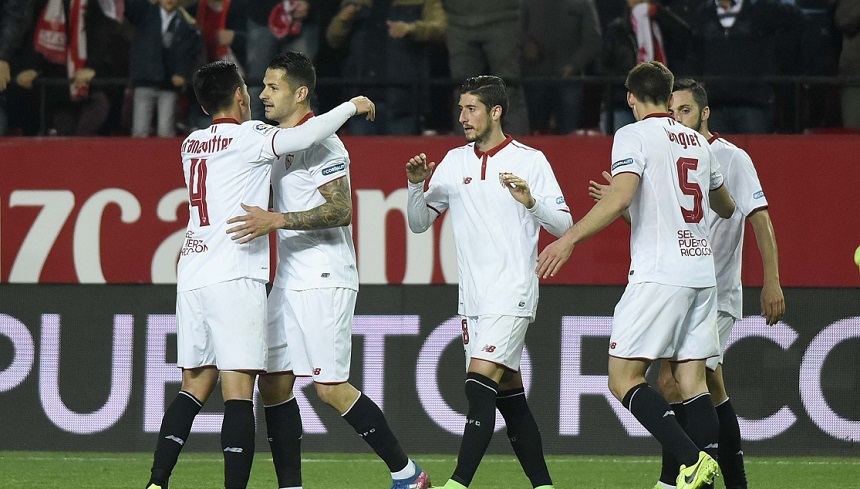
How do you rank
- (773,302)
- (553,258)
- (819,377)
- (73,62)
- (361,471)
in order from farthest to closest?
(73,62), (819,377), (361,471), (773,302), (553,258)

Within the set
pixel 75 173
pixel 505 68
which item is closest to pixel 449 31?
pixel 505 68

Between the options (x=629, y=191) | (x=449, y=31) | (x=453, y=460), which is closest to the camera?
(x=629, y=191)

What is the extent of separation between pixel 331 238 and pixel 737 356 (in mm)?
3882

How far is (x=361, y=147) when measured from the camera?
9.73 m

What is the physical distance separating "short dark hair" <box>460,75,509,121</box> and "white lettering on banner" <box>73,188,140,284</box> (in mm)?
3710

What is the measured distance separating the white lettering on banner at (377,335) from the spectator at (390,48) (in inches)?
54.9

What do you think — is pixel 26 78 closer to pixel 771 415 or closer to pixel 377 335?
pixel 377 335

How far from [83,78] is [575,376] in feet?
13.7

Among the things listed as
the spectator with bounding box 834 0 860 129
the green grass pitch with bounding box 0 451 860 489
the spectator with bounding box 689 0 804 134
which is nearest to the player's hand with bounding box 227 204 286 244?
the green grass pitch with bounding box 0 451 860 489

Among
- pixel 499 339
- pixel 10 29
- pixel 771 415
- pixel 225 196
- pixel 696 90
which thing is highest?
pixel 10 29

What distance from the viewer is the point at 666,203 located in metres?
6.54

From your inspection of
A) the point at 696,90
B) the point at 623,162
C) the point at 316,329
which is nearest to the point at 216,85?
the point at 316,329

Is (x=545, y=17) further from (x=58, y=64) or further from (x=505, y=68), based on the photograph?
(x=58, y=64)

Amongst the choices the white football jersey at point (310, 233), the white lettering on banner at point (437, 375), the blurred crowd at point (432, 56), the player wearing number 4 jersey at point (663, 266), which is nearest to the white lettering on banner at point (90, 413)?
the blurred crowd at point (432, 56)
